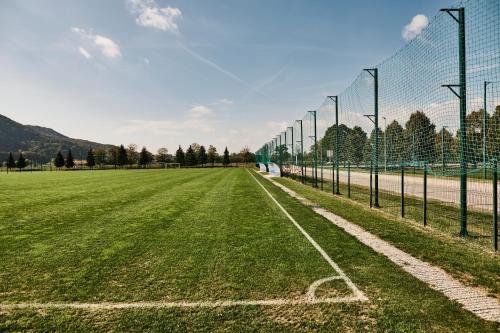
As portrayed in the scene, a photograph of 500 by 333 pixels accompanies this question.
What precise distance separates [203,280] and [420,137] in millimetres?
8800

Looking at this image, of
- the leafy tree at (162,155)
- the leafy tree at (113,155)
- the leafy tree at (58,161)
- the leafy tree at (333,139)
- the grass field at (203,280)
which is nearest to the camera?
the grass field at (203,280)

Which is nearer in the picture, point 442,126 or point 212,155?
point 442,126

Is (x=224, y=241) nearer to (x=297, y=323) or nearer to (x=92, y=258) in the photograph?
(x=92, y=258)

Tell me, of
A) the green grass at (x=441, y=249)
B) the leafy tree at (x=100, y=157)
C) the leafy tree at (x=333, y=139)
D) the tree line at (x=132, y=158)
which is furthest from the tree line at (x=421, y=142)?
the leafy tree at (x=100, y=157)

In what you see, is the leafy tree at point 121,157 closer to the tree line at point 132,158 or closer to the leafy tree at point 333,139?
the tree line at point 132,158

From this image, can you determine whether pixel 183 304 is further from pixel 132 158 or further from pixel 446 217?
pixel 132 158

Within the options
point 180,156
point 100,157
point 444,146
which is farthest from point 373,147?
point 100,157

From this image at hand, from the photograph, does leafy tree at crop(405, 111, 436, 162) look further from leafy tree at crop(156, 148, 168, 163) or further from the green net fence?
leafy tree at crop(156, 148, 168, 163)

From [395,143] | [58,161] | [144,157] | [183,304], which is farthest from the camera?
[144,157]

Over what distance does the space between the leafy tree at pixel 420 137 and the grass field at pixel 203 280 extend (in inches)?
163

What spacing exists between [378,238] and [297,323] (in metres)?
4.48

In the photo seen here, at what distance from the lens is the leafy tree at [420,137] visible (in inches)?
378

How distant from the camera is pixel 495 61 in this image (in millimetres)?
6336

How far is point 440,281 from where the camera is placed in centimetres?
466
